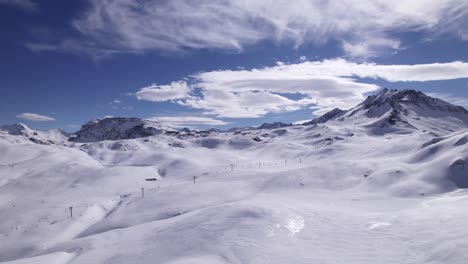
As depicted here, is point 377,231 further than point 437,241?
Yes

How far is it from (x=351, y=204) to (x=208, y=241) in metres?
19.4

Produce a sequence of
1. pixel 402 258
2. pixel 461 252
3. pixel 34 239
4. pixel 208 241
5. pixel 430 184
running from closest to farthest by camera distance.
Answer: pixel 461 252
pixel 402 258
pixel 208 241
pixel 34 239
pixel 430 184

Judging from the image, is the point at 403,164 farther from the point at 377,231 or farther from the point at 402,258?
the point at 402,258

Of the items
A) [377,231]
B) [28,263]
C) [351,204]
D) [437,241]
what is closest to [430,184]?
[351,204]

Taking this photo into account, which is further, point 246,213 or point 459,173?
point 459,173

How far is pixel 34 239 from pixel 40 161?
58.2 metres

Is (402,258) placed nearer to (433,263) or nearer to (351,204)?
(433,263)

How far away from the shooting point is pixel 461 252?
12.6 meters

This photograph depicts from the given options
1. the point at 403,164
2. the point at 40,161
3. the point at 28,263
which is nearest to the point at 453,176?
the point at 403,164

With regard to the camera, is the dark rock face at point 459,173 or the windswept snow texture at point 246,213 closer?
the windswept snow texture at point 246,213

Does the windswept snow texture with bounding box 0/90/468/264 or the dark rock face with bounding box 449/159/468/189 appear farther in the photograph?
the dark rock face with bounding box 449/159/468/189

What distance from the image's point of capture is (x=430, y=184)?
140ft

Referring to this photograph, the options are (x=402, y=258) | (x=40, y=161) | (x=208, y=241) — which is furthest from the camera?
(x=40, y=161)

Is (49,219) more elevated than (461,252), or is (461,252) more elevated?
(461,252)
